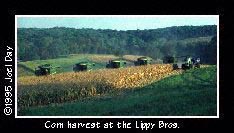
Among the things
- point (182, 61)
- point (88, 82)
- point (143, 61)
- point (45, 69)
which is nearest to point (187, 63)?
point (182, 61)

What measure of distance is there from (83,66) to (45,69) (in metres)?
0.37

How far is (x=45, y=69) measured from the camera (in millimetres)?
5980

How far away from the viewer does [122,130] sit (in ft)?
19.1

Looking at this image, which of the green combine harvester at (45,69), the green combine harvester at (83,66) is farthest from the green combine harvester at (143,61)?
the green combine harvester at (45,69)

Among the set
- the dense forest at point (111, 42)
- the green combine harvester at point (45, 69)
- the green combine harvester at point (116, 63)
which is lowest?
the green combine harvester at point (45, 69)

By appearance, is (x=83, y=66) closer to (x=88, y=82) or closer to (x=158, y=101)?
(x=88, y=82)

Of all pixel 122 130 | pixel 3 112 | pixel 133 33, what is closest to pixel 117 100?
pixel 122 130

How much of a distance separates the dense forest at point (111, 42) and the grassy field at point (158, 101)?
24 centimetres

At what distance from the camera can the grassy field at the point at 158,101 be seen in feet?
19.2

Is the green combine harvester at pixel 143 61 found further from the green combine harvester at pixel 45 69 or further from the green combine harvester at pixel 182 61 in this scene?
the green combine harvester at pixel 45 69

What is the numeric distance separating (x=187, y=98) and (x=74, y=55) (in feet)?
3.80

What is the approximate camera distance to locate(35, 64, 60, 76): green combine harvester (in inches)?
235

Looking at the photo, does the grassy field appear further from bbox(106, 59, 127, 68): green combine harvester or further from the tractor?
bbox(106, 59, 127, 68): green combine harvester

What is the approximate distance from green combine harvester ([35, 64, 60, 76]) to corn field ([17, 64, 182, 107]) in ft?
0.13
